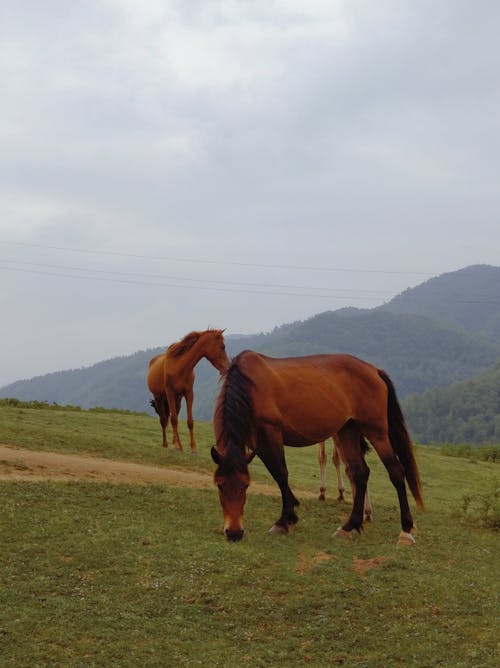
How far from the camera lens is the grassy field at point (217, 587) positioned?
7.33 metres

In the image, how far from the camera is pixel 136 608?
812 centimetres

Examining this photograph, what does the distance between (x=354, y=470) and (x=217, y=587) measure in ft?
13.8

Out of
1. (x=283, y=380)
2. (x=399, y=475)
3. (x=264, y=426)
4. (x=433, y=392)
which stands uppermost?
(x=283, y=380)

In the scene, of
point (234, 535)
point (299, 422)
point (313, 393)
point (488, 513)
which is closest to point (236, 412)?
point (299, 422)

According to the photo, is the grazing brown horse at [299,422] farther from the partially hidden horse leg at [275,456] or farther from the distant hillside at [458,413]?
the distant hillside at [458,413]

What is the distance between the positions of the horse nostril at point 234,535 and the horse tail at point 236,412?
1.17 m

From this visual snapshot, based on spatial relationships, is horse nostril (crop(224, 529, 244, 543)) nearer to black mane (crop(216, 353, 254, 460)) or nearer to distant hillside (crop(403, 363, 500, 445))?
black mane (crop(216, 353, 254, 460))

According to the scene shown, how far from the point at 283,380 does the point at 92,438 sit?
10778mm

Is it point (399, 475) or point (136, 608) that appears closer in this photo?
Answer: point (136, 608)

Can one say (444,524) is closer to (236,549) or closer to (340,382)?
(340,382)

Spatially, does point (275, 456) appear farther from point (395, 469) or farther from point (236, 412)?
point (395, 469)

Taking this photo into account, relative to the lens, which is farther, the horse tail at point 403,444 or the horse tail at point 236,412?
the horse tail at point 403,444

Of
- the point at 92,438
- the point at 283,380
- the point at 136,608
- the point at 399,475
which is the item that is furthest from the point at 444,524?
the point at 92,438

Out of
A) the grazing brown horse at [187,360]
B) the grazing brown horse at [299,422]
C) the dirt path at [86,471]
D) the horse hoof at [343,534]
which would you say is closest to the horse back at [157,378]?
the grazing brown horse at [187,360]
